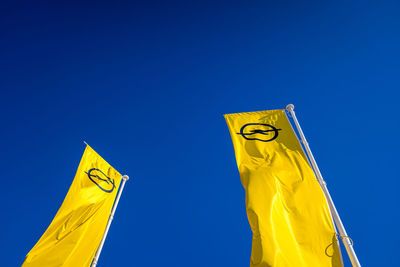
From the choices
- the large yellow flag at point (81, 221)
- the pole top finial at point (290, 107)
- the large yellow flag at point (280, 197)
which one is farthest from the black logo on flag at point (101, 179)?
the pole top finial at point (290, 107)

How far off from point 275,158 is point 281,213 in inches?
53.2

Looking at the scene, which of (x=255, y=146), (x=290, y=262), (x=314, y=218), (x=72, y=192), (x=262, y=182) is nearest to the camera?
(x=290, y=262)

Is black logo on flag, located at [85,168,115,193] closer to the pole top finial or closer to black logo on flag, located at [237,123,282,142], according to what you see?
black logo on flag, located at [237,123,282,142]

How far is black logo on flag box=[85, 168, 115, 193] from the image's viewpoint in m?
8.05

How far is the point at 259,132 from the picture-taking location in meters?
6.31

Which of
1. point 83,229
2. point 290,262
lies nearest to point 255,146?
point 290,262

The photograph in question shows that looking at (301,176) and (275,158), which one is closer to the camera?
(301,176)

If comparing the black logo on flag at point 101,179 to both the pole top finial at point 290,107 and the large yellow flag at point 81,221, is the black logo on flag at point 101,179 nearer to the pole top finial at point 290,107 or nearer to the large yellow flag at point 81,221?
the large yellow flag at point 81,221

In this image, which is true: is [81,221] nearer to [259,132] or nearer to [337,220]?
[259,132]

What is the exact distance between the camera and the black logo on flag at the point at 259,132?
6.21 meters

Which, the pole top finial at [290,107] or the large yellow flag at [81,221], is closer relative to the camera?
the large yellow flag at [81,221]

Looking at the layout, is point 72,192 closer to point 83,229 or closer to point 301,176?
point 83,229

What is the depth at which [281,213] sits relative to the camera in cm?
471

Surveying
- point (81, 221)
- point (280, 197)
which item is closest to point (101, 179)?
point (81, 221)
